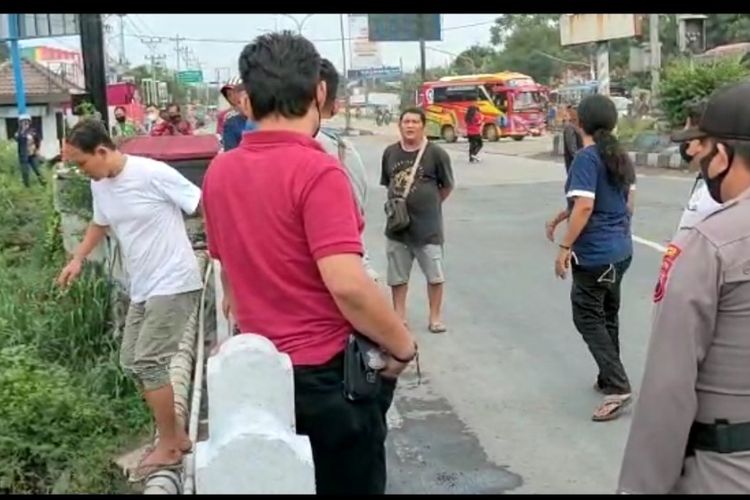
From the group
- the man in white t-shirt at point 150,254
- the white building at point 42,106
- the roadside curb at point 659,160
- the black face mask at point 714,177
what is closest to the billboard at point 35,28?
the man in white t-shirt at point 150,254

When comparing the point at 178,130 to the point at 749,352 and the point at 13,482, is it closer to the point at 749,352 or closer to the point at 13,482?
the point at 13,482

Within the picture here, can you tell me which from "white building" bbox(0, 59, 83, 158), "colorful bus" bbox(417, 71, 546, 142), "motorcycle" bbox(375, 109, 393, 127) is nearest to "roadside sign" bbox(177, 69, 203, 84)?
"motorcycle" bbox(375, 109, 393, 127)

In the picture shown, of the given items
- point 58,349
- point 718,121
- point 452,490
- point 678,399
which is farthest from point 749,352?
point 58,349

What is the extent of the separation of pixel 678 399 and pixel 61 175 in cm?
538

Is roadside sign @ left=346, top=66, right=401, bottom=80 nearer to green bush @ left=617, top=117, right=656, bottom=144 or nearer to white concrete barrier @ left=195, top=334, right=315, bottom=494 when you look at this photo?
green bush @ left=617, top=117, right=656, bottom=144

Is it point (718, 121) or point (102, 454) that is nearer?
point (718, 121)

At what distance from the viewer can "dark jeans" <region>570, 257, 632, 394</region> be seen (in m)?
5.73

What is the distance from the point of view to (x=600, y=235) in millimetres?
5676

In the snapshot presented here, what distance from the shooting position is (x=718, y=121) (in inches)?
101

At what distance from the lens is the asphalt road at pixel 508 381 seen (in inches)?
198

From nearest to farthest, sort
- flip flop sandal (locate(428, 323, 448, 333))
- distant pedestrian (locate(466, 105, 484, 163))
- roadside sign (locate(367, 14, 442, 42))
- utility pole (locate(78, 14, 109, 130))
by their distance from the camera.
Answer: flip flop sandal (locate(428, 323, 448, 333)) → utility pole (locate(78, 14, 109, 130)) → distant pedestrian (locate(466, 105, 484, 163)) → roadside sign (locate(367, 14, 442, 42))

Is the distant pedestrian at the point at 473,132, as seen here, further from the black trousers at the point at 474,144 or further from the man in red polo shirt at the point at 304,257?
the man in red polo shirt at the point at 304,257

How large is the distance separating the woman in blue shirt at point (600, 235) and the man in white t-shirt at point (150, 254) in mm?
2030

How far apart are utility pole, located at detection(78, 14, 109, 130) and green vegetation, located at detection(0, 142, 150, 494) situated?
2148 mm
